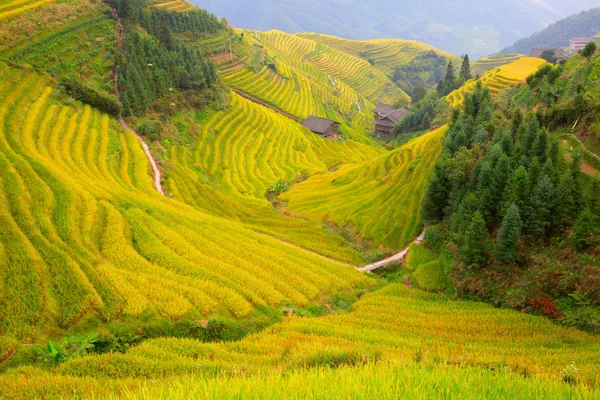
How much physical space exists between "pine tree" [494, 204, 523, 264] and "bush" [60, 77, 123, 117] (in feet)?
148

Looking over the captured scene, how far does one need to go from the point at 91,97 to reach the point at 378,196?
36939mm

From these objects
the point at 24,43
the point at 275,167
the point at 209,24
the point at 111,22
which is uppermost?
the point at 209,24

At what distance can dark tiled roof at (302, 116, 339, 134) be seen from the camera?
78438 millimetres

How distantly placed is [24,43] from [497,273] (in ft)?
190

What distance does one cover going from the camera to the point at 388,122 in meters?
96.6

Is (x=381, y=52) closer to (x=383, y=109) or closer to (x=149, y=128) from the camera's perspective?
(x=383, y=109)

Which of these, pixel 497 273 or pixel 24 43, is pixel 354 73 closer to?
pixel 24 43

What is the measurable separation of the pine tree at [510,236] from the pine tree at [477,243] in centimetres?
125

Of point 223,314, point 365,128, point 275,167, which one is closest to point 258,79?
point 365,128

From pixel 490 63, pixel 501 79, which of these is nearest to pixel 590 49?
pixel 501 79

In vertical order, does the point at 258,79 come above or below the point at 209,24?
below

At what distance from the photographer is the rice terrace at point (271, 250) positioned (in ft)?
32.0

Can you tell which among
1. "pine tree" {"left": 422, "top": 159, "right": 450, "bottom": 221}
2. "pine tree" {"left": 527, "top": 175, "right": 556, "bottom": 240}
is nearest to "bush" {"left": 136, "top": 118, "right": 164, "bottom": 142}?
A: "pine tree" {"left": 422, "top": 159, "right": 450, "bottom": 221}

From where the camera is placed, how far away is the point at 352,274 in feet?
83.0
